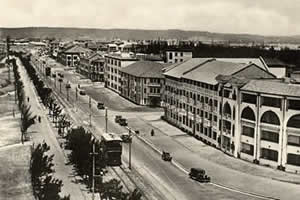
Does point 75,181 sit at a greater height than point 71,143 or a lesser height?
lesser

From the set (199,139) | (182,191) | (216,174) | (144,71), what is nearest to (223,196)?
(182,191)

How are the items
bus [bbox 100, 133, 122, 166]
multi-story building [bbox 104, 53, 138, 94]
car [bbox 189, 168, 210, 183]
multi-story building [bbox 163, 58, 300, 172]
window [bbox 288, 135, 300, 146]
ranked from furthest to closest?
multi-story building [bbox 104, 53, 138, 94], bus [bbox 100, 133, 122, 166], multi-story building [bbox 163, 58, 300, 172], window [bbox 288, 135, 300, 146], car [bbox 189, 168, 210, 183]

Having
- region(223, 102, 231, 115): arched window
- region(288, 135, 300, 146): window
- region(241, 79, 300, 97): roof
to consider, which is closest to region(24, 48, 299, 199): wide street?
region(288, 135, 300, 146): window

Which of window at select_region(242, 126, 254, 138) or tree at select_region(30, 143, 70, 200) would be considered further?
window at select_region(242, 126, 254, 138)

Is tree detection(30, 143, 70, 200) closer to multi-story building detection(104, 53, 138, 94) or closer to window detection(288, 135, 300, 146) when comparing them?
window detection(288, 135, 300, 146)

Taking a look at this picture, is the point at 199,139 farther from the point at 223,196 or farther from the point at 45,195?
the point at 45,195

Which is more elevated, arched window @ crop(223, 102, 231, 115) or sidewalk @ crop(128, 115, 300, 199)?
arched window @ crop(223, 102, 231, 115)

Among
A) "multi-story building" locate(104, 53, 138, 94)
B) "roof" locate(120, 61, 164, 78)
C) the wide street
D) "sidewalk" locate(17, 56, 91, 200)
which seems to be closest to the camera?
"sidewalk" locate(17, 56, 91, 200)
